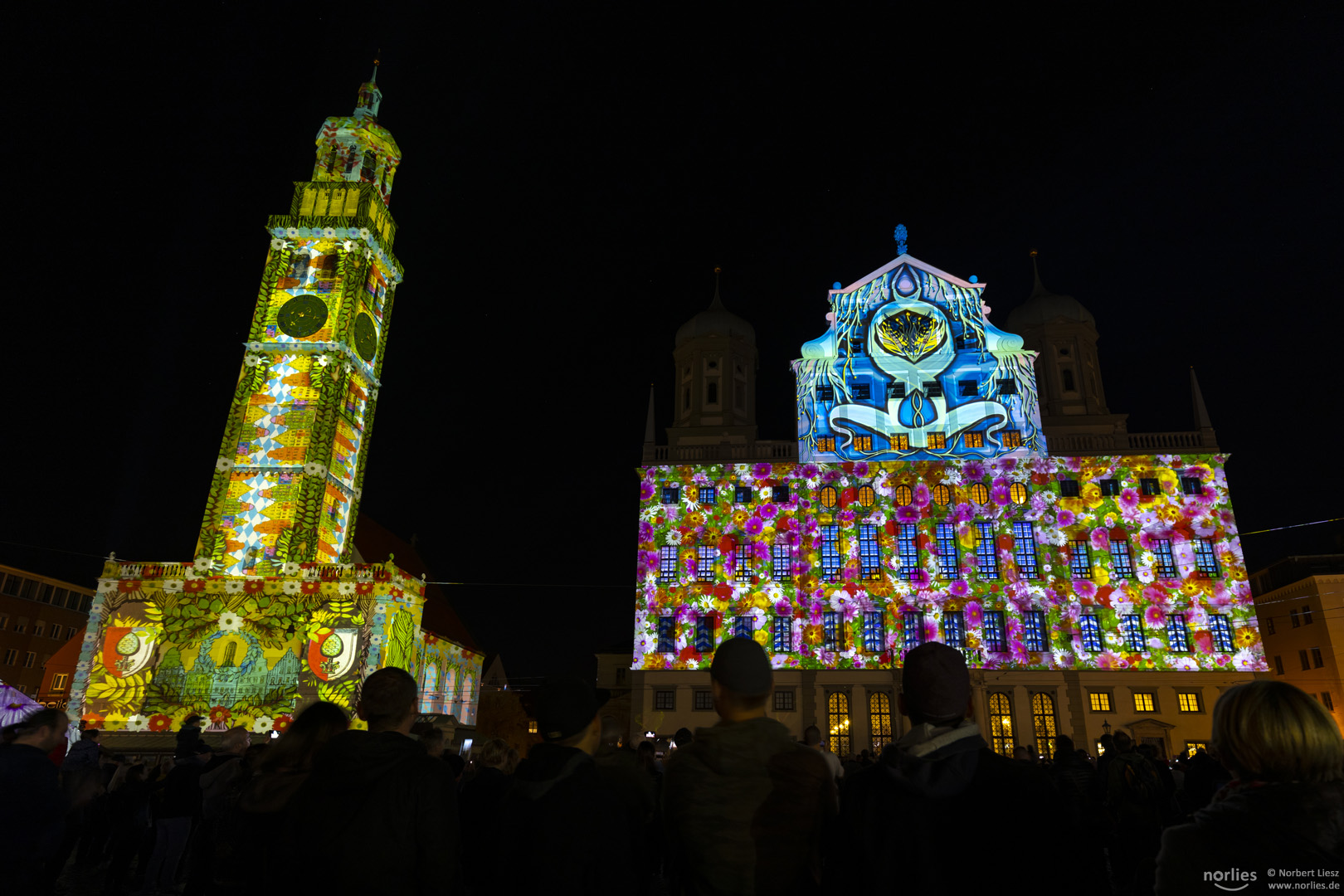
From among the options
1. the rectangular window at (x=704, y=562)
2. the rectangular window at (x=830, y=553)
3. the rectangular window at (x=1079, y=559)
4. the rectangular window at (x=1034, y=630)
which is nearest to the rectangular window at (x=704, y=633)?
the rectangular window at (x=704, y=562)

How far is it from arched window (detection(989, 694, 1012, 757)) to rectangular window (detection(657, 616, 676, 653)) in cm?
1313

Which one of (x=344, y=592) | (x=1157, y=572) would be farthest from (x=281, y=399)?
(x=1157, y=572)

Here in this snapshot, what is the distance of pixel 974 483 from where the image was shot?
3556 centimetres

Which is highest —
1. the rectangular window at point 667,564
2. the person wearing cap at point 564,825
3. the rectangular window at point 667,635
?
the rectangular window at point 667,564

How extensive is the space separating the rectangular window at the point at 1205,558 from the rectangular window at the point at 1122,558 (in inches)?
100

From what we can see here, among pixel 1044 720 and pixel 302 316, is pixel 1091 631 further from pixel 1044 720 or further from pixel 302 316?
pixel 302 316

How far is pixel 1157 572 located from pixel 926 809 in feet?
119

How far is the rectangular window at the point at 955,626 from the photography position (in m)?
33.6

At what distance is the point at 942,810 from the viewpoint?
9.33 feet

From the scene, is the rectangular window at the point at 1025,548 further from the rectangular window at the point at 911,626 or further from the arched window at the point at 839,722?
the arched window at the point at 839,722

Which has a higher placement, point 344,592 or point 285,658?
point 344,592

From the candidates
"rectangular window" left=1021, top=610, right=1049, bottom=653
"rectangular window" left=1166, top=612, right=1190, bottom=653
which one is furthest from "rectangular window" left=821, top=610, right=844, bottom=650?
"rectangular window" left=1166, top=612, right=1190, bottom=653

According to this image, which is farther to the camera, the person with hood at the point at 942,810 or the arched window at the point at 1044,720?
the arched window at the point at 1044,720

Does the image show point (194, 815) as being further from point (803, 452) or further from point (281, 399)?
point (803, 452)
